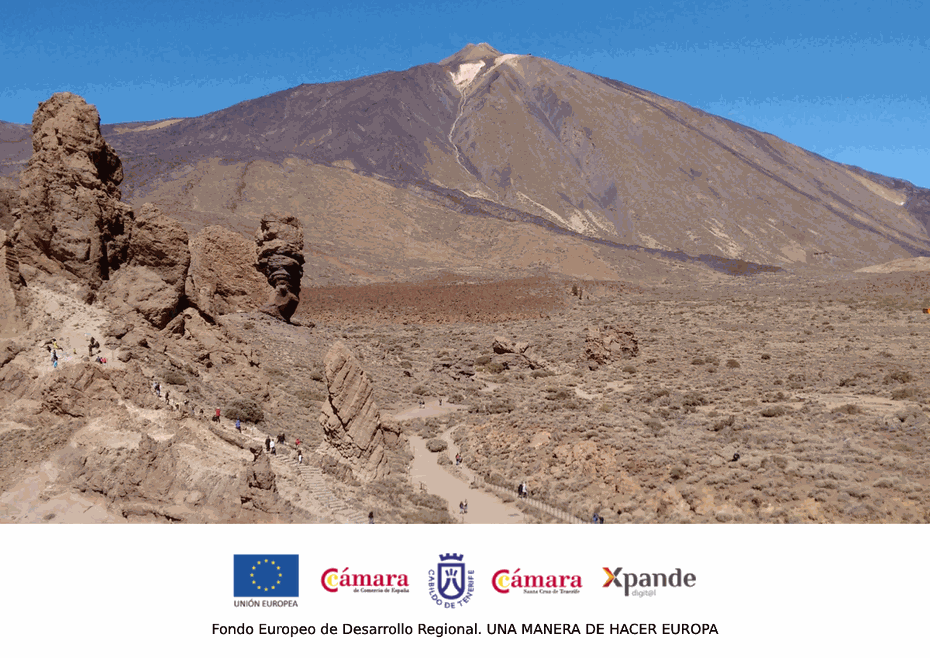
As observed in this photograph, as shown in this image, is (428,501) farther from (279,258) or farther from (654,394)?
(279,258)

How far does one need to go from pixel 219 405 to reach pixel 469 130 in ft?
555

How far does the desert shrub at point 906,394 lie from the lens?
30.4 m

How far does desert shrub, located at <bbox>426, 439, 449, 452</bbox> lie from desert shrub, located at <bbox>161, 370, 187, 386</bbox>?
33.3 ft

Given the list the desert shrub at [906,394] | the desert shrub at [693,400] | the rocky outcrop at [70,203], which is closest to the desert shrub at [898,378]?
the desert shrub at [906,394]

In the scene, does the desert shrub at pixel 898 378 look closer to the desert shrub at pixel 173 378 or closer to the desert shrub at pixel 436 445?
the desert shrub at pixel 436 445

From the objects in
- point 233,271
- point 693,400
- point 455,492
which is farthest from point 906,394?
point 233,271

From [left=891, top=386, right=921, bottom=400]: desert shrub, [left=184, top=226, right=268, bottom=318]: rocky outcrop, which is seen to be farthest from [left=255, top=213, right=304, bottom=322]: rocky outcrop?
[left=891, top=386, right=921, bottom=400]: desert shrub

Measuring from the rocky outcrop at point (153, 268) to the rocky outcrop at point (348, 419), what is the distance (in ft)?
18.1

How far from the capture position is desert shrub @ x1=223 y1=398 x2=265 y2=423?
75.2 feet

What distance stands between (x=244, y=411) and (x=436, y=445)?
323 inches

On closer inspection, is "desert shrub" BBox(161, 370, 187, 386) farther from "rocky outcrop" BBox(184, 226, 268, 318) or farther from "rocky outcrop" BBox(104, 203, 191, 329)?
"rocky outcrop" BBox(184, 226, 268, 318)

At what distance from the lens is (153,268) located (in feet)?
79.0
